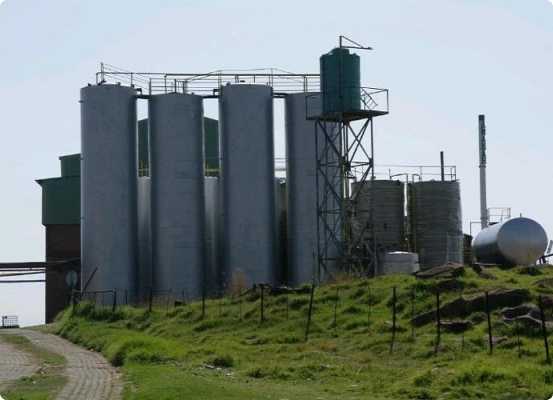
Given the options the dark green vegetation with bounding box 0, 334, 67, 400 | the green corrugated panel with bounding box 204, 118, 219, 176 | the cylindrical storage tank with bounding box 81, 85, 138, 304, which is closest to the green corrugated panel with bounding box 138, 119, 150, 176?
the green corrugated panel with bounding box 204, 118, 219, 176

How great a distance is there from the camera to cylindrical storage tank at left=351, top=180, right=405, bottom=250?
4453cm

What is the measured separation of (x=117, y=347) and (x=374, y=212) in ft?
60.9

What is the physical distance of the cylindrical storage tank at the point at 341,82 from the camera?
42250 millimetres

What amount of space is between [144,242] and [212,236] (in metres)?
3.04

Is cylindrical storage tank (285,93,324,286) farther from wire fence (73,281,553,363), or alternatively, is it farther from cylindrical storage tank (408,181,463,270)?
wire fence (73,281,553,363)

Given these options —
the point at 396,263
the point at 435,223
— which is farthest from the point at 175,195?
the point at 435,223

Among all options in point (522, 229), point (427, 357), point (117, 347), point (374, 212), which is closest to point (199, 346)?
point (117, 347)

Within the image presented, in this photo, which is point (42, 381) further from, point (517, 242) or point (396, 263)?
point (396, 263)

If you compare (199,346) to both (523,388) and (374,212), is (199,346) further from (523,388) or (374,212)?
(374,212)

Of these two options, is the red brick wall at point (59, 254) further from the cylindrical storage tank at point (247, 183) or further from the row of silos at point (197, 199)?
the cylindrical storage tank at point (247, 183)

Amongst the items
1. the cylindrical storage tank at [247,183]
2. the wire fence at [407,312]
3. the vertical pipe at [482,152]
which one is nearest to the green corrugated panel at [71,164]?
the cylindrical storage tank at [247,183]

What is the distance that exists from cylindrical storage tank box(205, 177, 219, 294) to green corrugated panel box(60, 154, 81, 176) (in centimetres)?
1715

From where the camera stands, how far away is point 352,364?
2403cm

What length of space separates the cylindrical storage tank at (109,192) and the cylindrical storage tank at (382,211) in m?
9.67
